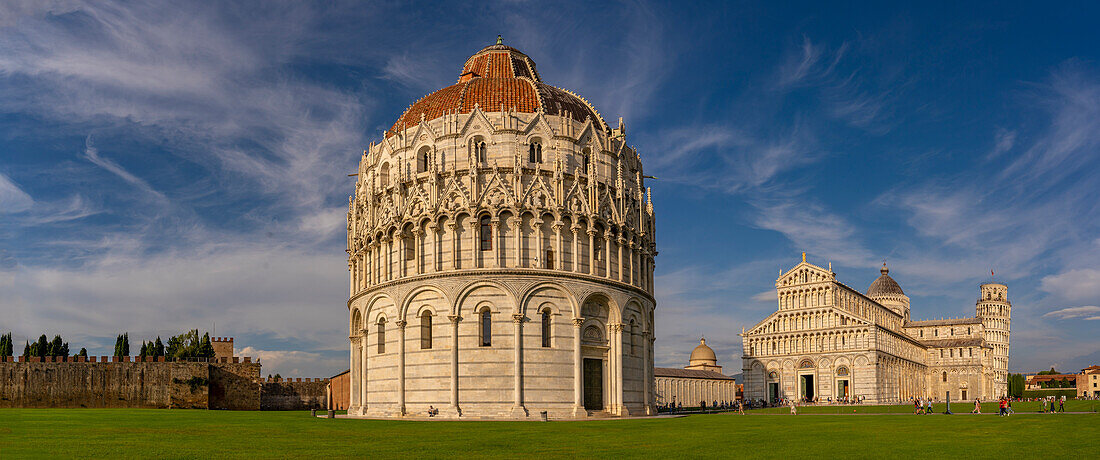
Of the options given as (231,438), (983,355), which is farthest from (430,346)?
(983,355)

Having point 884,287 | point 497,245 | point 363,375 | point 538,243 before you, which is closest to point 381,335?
point 363,375

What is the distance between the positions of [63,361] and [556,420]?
2081 inches

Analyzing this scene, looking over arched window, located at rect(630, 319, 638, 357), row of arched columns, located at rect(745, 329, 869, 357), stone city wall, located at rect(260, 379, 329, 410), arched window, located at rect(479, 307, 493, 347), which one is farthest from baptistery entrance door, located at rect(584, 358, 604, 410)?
row of arched columns, located at rect(745, 329, 869, 357)

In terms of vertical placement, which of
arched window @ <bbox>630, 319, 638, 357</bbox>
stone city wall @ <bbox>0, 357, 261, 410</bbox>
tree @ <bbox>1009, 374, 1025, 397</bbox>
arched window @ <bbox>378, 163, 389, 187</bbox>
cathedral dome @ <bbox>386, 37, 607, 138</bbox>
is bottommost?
tree @ <bbox>1009, 374, 1025, 397</bbox>

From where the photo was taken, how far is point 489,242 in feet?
162

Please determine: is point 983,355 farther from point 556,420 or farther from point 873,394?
point 556,420

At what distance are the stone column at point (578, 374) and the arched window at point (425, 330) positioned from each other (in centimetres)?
863

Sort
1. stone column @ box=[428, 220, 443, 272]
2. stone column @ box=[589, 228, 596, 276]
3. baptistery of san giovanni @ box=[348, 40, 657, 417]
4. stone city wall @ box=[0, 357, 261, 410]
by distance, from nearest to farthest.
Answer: baptistery of san giovanni @ box=[348, 40, 657, 417], stone column @ box=[428, 220, 443, 272], stone column @ box=[589, 228, 596, 276], stone city wall @ box=[0, 357, 261, 410]

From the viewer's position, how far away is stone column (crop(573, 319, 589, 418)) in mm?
48062

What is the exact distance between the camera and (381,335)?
173 feet

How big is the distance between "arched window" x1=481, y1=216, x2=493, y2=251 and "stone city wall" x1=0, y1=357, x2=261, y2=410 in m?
42.8

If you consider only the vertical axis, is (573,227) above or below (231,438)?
above

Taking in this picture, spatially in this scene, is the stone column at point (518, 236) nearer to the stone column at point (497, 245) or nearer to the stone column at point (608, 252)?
the stone column at point (497, 245)

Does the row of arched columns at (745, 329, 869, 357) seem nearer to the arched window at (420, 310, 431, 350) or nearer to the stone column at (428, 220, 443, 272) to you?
the arched window at (420, 310, 431, 350)
